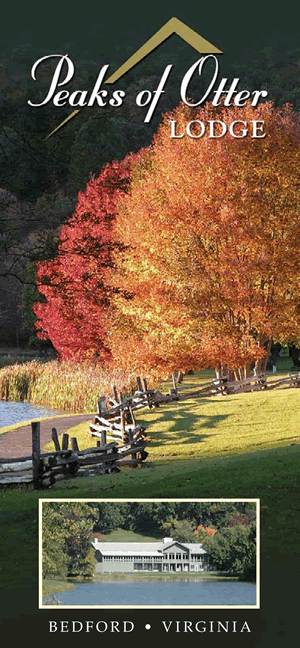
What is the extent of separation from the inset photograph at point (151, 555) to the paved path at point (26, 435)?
59.9 feet

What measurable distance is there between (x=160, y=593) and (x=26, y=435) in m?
24.2

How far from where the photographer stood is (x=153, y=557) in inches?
580

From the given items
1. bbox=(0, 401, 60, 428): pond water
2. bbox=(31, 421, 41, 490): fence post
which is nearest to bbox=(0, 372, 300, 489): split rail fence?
bbox=(31, 421, 41, 490): fence post

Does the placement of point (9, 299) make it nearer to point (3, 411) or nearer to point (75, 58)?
point (3, 411)

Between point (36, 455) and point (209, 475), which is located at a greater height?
point (36, 455)

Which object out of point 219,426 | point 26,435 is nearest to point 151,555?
point 219,426

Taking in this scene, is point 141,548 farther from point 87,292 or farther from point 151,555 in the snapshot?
point 87,292

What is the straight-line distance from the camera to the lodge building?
1463cm

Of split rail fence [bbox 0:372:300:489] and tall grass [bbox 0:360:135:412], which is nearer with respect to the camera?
split rail fence [bbox 0:372:300:489]

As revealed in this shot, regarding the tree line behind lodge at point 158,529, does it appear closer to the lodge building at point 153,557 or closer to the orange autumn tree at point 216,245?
the lodge building at point 153,557

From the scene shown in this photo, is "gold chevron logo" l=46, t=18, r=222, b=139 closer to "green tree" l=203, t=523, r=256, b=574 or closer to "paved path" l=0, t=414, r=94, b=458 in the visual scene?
"paved path" l=0, t=414, r=94, b=458

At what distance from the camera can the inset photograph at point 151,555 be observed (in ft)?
47.1

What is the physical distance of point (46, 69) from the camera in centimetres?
14688

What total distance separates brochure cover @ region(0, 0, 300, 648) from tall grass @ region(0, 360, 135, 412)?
11cm
